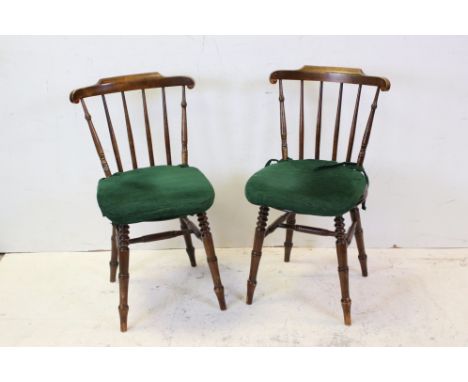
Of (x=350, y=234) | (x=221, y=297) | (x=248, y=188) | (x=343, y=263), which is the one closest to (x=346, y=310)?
(x=343, y=263)

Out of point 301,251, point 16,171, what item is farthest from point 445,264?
point 16,171

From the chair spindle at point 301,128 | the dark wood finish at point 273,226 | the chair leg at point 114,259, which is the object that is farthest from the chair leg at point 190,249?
the chair spindle at point 301,128

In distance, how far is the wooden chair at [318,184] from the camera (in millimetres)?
2070

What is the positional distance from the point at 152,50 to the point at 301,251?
1.33 meters

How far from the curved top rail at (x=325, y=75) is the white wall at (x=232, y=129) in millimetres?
148

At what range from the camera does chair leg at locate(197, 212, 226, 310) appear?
2191 millimetres

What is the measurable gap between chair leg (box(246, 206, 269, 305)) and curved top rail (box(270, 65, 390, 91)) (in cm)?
64

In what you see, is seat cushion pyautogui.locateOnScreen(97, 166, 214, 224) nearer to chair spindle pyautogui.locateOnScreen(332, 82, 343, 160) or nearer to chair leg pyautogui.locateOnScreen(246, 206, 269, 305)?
chair leg pyautogui.locateOnScreen(246, 206, 269, 305)

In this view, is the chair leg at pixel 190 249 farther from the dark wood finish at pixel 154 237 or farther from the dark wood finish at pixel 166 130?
the dark wood finish at pixel 166 130

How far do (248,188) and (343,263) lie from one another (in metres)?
0.51

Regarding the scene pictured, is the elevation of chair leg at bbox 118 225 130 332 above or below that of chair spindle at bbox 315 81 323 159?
below

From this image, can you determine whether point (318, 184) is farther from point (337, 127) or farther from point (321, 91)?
point (321, 91)

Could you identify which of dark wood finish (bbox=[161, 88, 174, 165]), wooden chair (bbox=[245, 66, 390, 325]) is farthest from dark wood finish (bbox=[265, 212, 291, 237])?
dark wood finish (bbox=[161, 88, 174, 165])

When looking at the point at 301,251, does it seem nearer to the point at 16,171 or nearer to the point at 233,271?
the point at 233,271
